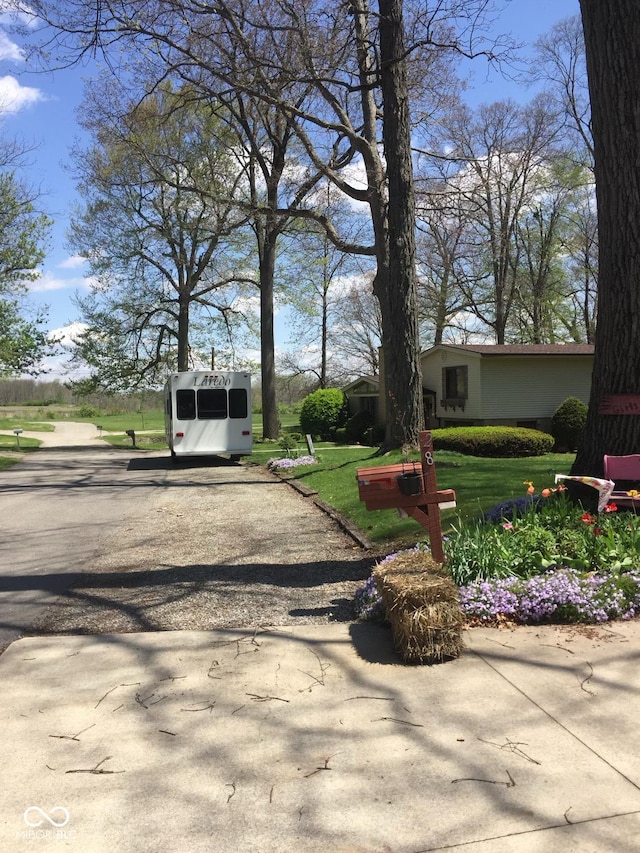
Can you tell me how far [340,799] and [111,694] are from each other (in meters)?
1.65

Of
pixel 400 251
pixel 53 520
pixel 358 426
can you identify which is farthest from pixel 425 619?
pixel 358 426

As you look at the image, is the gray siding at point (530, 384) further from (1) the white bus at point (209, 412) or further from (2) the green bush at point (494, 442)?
(1) the white bus at point (209, 412)

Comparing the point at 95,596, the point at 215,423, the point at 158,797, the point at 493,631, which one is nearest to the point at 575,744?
the point at 493,631

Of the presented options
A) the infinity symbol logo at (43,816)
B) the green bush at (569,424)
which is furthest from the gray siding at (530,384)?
the infinity symbol logo at (43,816)

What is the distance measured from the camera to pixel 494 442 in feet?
61.6

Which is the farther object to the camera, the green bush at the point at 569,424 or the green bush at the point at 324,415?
the green bush at the point at 324,415

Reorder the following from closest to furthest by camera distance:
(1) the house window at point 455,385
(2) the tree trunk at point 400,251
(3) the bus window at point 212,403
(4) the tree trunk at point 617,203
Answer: (4) the tree trunk at point 617,203, (2) the tree trunk at point 400,251, (3) the bus window at point 212,403, (1) the house window at point 455,385

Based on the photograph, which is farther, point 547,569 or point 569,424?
point 569,424

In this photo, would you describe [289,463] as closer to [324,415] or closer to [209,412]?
[209,412]

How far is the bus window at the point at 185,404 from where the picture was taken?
60.2 feet

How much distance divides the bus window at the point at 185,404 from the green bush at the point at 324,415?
12758mm

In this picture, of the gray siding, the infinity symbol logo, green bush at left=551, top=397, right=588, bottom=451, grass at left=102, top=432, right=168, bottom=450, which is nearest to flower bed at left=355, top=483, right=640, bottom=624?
the infinity symbol logo

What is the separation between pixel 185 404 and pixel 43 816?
1613cm

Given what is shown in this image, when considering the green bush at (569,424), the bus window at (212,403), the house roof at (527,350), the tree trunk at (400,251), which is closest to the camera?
the tree trunk at (400,251)
